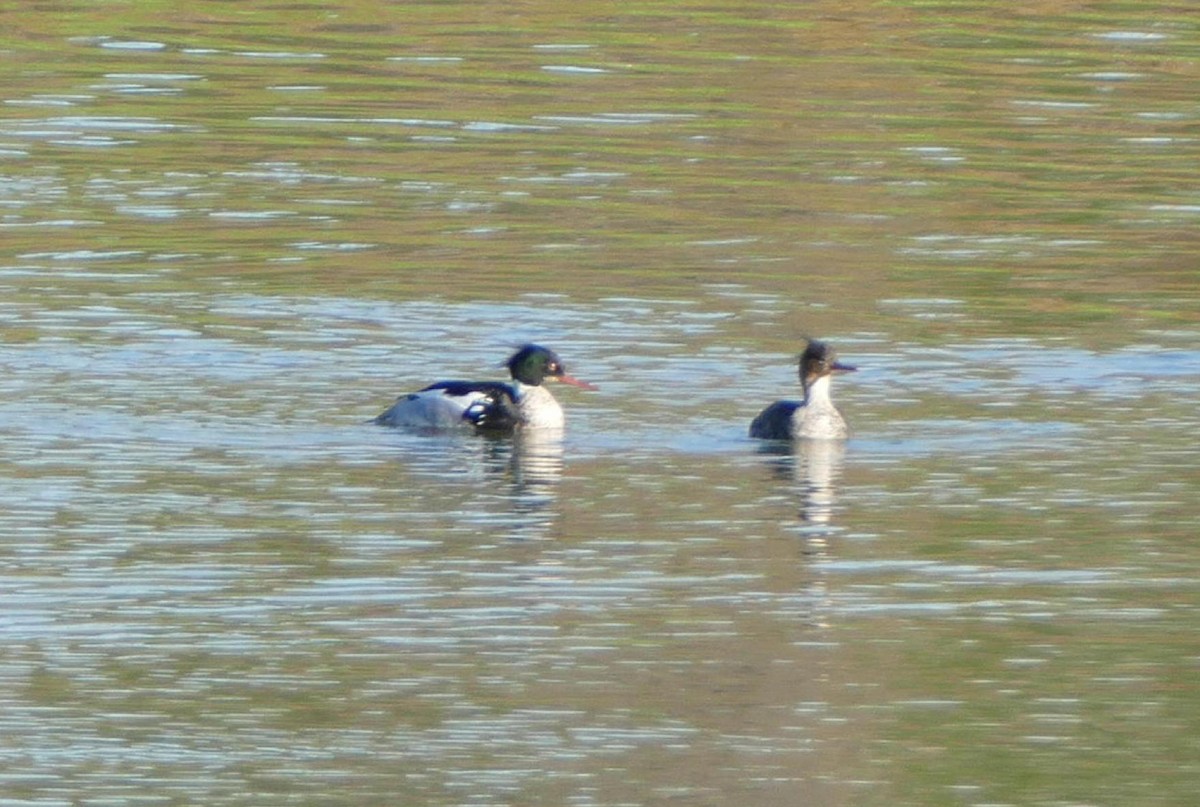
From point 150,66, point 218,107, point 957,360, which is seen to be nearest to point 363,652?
point 957,360

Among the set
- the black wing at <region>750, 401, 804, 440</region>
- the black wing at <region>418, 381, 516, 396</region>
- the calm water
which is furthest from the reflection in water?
the black wing at <region>750, 401, 804, 440</region>

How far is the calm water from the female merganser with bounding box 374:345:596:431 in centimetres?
18

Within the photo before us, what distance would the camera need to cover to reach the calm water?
10.1 metres

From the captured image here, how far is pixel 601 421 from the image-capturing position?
54.8 ft

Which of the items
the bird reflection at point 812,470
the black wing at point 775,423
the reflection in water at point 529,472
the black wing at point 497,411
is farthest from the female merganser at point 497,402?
the bird reflection at point 812,470

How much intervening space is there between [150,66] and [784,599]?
62.5 feet

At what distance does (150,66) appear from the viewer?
98.2 ft

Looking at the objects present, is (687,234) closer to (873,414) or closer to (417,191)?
(417,191)

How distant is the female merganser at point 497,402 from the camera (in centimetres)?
1638

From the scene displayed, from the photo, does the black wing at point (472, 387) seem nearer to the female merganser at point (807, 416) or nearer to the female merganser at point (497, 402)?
the female merganser at point (497, 402)

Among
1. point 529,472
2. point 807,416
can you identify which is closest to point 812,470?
point 807,416

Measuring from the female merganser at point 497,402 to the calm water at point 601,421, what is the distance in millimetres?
178

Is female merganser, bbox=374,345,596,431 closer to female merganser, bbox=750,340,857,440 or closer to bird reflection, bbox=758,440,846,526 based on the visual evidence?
female merganser, bbox=750,340,857,440

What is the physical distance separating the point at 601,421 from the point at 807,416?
4.24ft
